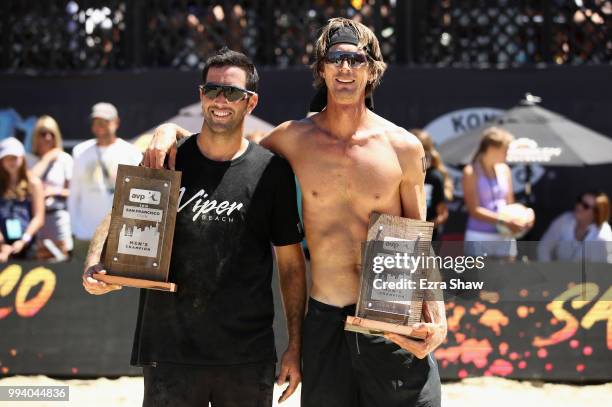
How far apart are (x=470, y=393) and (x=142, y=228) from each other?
161 inches

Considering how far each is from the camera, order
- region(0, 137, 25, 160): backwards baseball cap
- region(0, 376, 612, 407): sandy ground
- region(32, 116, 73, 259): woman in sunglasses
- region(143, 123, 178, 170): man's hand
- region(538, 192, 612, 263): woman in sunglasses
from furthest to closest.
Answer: region(538, 192, 612, 263): woman in sunglasses → region(32, 116, 73, 259): woman in sunglasses → region(0, 137, 25, 160): backwards baseball cap → region(0, 376, 612, 407): sandy ground → region(143, 123, 178, 170): man's hand

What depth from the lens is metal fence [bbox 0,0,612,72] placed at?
10.5m

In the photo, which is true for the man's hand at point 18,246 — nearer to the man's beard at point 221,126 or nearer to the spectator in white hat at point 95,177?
the spectator in white hat at point 95,177

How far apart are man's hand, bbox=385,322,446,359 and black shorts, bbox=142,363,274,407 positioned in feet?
1.86

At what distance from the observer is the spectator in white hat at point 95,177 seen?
340 inches

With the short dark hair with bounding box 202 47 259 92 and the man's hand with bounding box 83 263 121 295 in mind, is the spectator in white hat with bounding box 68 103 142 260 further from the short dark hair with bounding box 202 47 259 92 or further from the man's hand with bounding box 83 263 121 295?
the man's hand with bounding box 83 263 121 295

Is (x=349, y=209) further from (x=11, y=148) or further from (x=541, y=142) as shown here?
(x=541, y=142)

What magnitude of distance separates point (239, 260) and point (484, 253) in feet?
8.27

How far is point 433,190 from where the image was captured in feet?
28.0

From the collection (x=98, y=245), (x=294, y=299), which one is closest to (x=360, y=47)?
(x=294, y=299)

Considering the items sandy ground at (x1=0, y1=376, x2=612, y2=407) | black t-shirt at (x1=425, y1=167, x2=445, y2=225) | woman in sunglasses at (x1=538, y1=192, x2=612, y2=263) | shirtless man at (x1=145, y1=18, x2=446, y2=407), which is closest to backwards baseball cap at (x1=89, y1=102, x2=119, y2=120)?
sandy ground at (x1=0, y1=376, x2=612, y2=407)

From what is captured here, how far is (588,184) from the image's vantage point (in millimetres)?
10336

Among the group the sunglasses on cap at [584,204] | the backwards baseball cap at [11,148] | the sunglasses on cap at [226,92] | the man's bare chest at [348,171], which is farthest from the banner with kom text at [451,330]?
the sunglasses on cap at [226,92]

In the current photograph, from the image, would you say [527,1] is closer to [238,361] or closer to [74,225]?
[74,225]
